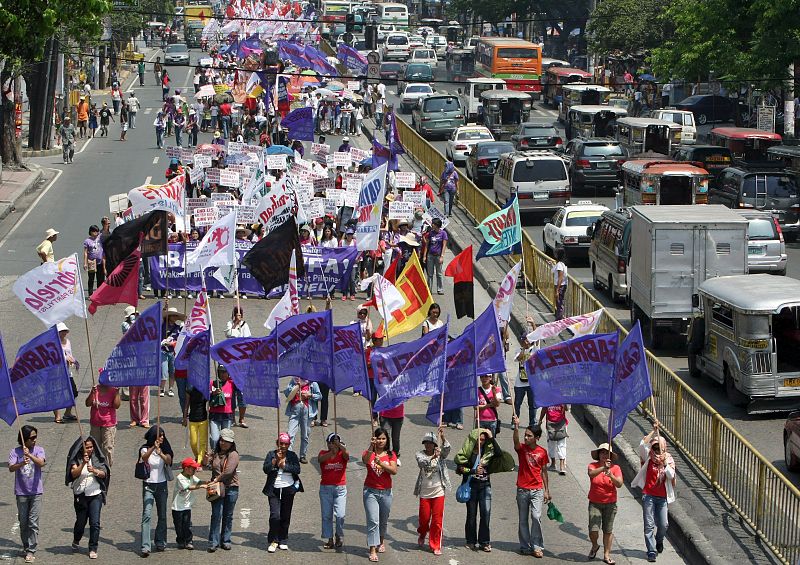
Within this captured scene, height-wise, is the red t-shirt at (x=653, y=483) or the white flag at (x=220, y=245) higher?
the white flag at (x=220, y=245)

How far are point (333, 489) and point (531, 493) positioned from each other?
2.16m

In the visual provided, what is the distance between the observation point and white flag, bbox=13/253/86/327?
18.6 metres

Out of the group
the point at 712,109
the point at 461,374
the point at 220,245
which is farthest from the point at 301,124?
the point at 712,109

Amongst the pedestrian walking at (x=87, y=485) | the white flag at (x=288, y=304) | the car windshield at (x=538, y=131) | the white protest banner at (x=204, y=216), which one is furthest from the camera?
the car windshield at (x=538, y=131)

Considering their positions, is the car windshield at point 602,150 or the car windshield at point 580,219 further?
the car windshield at point 602,150

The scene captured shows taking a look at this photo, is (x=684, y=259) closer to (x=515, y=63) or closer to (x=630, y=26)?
(x=515, y=63)

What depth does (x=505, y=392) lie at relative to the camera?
2194 centimetres

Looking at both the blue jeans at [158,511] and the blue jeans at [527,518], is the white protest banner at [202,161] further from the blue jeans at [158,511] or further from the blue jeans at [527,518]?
the blue jeans at [527,518]

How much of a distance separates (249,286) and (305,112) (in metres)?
10.5

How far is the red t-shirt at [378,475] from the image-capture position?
15602 millimetres

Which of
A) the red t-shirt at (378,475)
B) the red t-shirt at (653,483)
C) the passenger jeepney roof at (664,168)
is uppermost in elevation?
the passenger jeepney roof at (664,168)

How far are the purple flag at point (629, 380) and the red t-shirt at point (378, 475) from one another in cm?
263

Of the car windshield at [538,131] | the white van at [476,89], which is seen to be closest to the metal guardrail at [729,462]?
the car windshield at [538,131]

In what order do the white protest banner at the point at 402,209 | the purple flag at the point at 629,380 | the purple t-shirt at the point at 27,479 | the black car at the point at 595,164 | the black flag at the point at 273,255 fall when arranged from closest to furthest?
the purple t-shirt at the point at 27,479 → the purple flag at the point at 629,380 → the black flag at the point at 273,255 → the white protest banner at the point at 402,209 → the black car at the point at 595,164
